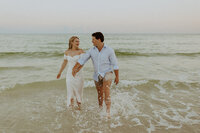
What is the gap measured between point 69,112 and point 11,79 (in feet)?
16.6

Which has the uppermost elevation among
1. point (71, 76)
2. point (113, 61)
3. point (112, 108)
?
point (113, 61)

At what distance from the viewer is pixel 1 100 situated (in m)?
5.75

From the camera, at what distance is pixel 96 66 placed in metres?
4.08

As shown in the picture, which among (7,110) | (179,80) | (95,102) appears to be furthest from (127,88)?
(7,110)

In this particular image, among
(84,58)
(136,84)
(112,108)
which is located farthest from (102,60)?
(136,84)

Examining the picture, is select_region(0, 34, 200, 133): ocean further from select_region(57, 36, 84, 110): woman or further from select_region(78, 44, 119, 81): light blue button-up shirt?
select_region(78, 44, 119, 81): light blue button-up shirt

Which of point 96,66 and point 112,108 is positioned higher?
point 96,66

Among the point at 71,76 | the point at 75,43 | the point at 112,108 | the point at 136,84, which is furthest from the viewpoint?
the point at 136,84

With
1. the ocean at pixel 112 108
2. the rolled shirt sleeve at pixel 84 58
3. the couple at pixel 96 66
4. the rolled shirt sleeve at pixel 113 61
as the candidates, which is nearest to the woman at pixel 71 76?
the couple at pixel 96 66

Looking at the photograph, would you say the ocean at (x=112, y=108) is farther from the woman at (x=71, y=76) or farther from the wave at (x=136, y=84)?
the woman at (x=71, y=76)

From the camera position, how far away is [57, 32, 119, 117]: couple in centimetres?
389

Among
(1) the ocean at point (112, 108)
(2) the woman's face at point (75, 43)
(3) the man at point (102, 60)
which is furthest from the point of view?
(2) the woman's face at point (75, 43)

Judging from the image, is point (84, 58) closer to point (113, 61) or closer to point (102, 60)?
point (102, 60)

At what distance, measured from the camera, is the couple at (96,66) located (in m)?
3.89
